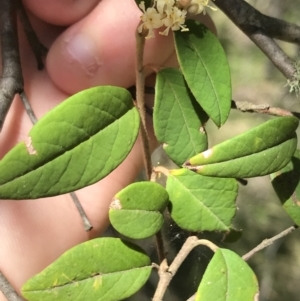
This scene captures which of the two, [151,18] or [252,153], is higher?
[151,18]

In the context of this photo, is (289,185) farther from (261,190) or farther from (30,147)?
(261,190)

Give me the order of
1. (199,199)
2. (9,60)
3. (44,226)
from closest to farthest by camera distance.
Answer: (199,199) < (9,60) < (44,226)

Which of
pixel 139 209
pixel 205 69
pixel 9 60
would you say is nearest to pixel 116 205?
pixel 139 209

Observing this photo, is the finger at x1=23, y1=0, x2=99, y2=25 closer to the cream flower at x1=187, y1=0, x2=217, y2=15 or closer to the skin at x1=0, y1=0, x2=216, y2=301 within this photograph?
the skin at x1=0, y1=0, x2=216, y2=301

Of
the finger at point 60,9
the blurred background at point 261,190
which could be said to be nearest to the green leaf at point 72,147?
the finger at point 60,9

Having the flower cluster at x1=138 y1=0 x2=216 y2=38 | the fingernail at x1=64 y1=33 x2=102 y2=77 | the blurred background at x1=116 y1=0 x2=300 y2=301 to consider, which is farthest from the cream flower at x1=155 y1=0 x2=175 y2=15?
the blurred background at x1=116 y1=0 x2=300 y2=301

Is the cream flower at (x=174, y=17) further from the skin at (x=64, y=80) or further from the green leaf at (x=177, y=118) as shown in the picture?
the skin at (x=64, y=80)

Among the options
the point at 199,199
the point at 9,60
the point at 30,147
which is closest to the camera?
the point at 30,147
